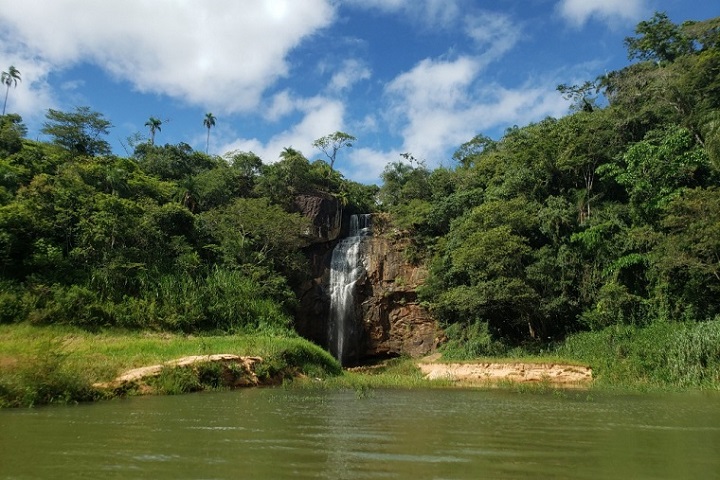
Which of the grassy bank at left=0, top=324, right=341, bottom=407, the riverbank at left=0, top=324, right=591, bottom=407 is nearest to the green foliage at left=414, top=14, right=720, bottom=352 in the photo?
the riverbank at left=0, top=324, right=591, bottom=407

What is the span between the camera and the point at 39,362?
12305mm

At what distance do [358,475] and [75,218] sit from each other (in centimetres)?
3121

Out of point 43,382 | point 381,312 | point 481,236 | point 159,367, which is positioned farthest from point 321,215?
point 43,382

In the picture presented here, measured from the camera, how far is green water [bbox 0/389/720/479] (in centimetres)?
541

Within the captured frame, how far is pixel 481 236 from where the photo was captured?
31.3m

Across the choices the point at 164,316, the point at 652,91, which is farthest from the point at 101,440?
the point at 652,91

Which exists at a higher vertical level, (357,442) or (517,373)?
(357,442)

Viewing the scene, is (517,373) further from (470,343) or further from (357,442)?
(357,442)

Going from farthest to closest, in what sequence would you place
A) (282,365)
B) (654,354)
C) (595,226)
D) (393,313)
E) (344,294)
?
(344,294)
(393,313)
(595,226)
(654,354)
(282,365)

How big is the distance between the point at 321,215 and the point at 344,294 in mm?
7522

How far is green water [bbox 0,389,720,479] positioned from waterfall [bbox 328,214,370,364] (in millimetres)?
25339

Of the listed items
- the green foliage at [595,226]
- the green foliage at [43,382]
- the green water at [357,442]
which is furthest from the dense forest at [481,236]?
the green water at [357,442]

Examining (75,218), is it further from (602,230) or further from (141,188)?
(602,230)

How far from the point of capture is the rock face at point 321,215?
137 ft
